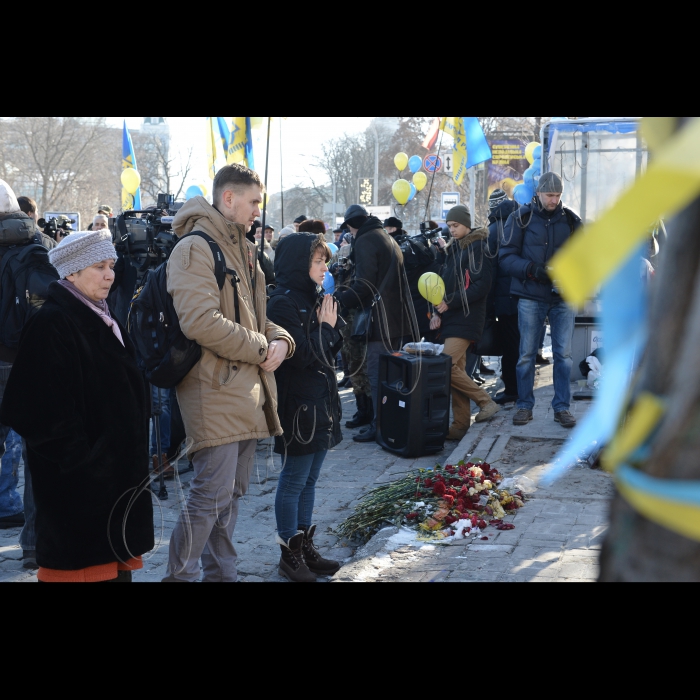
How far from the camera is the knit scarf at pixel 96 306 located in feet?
11.7

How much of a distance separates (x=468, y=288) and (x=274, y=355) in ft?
15.1

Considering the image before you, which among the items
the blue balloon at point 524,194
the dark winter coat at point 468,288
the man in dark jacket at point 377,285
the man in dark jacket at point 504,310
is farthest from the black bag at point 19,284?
the blue balloon at point 524,194

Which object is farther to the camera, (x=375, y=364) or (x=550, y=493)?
(x=375, y=364)

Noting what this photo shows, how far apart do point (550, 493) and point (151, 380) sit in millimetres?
3282

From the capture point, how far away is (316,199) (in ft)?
182

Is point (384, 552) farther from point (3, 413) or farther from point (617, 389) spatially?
point (617, 389)

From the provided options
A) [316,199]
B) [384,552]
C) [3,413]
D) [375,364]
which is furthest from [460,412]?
[316,199]

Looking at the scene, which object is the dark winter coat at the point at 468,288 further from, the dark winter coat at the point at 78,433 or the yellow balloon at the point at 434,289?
the dark winter coat at the point at 78,433

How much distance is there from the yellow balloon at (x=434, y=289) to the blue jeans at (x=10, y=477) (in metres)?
4.31

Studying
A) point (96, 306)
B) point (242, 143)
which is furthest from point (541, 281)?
point (242, 143)

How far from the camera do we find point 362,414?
9.29m

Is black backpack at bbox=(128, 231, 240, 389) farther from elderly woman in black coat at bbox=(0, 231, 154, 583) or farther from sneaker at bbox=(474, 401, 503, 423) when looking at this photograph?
sneaker at bbox=(474, 401, 503, 423)

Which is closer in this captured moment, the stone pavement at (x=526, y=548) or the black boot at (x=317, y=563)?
the stone pavement at (x=526, y=548)

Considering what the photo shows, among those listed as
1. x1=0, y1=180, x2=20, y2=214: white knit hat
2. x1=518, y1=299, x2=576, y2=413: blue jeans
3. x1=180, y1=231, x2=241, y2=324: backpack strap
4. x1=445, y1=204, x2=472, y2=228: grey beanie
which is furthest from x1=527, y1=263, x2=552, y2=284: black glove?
x1=0, y1=180, x2=20, y2=214: white knit hat
